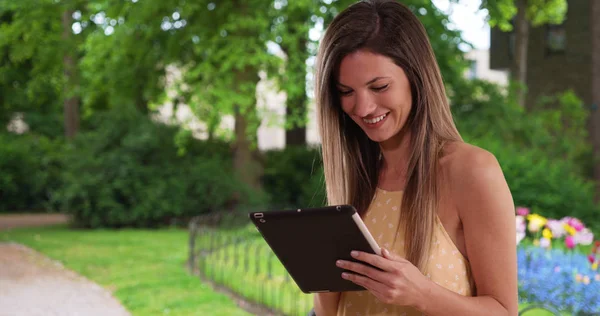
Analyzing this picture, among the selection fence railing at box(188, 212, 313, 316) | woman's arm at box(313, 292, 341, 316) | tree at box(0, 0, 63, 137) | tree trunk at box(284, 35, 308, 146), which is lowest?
fence railing at box(188, 212, 313, 316)

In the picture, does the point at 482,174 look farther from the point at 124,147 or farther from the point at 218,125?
the point at 124,147

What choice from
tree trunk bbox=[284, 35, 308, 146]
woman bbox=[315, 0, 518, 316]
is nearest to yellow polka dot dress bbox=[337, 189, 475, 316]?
woman bbox=[315, 0, 518, 316]

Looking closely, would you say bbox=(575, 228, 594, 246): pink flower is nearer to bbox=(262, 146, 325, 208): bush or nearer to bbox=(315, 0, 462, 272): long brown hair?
bbox=(315, 0, 462, 272): long brown hair

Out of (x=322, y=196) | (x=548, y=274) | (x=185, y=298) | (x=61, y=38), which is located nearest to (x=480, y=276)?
(x=322, y=196)

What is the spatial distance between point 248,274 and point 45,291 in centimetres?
267

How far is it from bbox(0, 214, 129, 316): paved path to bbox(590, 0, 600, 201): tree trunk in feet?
42.6

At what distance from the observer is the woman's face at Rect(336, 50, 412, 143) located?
215 centimetres

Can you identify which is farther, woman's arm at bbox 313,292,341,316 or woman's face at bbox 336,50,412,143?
woman's arm at bbox 313,292,341,316

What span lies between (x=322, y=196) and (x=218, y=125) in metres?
13.8

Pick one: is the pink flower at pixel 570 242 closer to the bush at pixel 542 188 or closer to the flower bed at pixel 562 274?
the flower bed at pixel 562 274

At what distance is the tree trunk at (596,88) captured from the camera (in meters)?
19.0

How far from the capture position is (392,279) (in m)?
1.94

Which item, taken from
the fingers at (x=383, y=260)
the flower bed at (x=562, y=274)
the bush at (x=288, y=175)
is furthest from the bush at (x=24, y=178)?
the fingers at (x=383, y=260)

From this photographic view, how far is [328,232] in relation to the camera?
79.0 inches
